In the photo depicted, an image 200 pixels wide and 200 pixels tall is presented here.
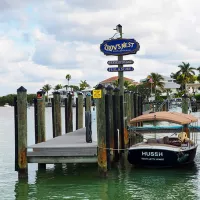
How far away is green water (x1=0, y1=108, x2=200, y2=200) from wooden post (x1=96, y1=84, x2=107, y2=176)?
23.9 inches

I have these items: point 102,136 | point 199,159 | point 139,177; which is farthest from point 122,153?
point 102,136

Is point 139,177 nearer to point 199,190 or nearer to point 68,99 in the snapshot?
point 199,190

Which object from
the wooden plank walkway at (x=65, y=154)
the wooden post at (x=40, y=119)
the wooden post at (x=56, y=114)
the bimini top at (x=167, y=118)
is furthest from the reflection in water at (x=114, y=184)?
the wooden post at (x=56, y=114)

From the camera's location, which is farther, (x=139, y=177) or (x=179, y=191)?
(x=139, y=177)

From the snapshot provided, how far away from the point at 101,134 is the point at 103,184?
177 cm

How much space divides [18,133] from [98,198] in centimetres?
370

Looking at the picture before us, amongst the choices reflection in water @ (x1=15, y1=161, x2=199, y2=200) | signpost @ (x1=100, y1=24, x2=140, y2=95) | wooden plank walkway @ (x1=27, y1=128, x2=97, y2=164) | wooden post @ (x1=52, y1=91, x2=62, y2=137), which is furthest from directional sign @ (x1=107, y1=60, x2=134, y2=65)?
wooden plank walkway @ (x1=27, y1=128, x2=97, y2=164)

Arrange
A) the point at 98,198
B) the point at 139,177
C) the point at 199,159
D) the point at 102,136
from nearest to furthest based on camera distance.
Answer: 1. the point at 98,198
2. the point at 102,136
3. the point at 139,177
4. the point at 199,159

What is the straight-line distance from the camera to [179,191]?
1569cm

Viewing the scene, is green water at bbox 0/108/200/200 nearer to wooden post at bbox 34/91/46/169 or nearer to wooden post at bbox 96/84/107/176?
wooden post at bbox 96/84/107/176

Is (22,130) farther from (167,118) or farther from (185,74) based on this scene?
(185,74)

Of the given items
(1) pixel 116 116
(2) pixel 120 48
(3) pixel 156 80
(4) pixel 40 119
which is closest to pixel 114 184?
(1) pixel 116 116

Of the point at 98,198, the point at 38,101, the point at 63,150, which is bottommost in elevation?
the point at 98,198

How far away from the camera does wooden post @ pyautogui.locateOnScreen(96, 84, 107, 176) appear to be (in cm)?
Answer: 1603
